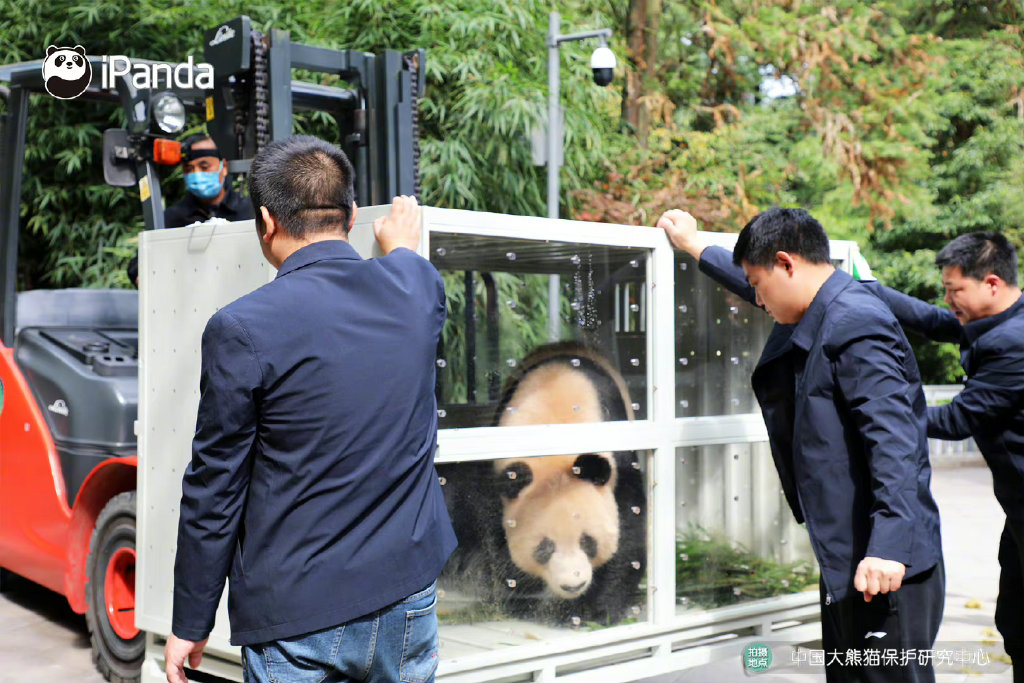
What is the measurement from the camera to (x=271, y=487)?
7.34ft

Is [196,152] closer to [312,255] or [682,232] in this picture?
[682,232]

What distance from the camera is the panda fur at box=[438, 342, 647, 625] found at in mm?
3814

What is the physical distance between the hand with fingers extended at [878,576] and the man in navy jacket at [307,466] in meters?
1.15

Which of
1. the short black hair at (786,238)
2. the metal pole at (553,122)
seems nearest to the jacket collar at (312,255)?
the short black hair at (786,238)

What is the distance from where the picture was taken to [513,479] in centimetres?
388

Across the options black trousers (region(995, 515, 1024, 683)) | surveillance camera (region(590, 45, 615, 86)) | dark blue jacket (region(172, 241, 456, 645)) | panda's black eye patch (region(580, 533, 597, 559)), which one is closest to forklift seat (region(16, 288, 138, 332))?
panda's black eye patch (region(580, 533, 597, 559))

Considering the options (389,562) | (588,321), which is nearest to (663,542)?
(588,321)

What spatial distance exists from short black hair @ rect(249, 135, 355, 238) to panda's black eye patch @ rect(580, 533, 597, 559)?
2.00m

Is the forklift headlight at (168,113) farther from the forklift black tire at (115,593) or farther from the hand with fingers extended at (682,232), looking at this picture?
the hand with fingers extended at (682,232)

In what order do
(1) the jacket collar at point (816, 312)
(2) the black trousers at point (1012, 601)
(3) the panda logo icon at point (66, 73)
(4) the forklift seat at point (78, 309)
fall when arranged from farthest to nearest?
(4) the forklift seat at point (78, 309), (3) the panda logo icon at point (66, 73), (2) the black trousers at point (1012, 601), (1) the jacket collar at point (816, 312)

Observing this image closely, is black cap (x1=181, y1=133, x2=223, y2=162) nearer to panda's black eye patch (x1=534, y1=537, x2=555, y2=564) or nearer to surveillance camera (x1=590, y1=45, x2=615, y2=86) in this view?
panda's black eye patch (x1=534, y1=537, x2=555, y2=564)

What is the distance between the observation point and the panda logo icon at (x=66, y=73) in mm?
5848

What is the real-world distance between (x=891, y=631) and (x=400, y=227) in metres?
1.67

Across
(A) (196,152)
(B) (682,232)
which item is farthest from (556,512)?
(A) (196,152)
